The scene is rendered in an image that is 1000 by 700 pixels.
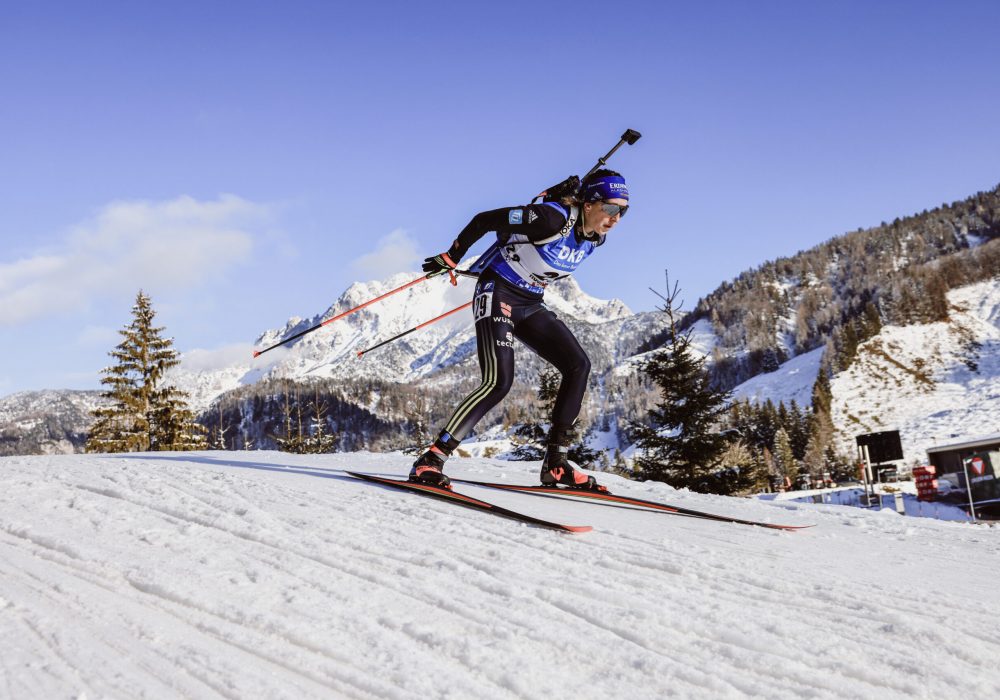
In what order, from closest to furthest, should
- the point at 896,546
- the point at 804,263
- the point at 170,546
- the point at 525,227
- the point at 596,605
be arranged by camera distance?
1. the point at 596,605
2. the point at 170,546
3. the point at 896,546
4. the point at 525,227
5. the point at 804,263

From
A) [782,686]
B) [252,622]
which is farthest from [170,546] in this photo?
[782,686]

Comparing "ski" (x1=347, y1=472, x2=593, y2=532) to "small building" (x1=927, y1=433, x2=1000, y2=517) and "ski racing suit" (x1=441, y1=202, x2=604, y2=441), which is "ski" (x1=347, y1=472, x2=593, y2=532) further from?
"small building" (x1=927, y1=433, x2=1000, y2=517)

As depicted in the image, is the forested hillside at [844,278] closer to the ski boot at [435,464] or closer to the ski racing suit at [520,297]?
the ski racing suit at [520,297]

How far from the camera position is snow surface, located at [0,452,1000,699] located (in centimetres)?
175

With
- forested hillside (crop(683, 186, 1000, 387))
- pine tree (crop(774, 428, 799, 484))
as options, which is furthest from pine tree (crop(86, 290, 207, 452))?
forested hillside (crop(683, 186, 1000, 387))

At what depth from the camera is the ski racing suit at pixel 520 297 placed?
16.0ft

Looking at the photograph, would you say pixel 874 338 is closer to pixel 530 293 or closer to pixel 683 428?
pixel 683 428

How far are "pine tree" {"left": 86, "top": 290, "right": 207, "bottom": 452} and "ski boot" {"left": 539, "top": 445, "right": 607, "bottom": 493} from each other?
2863cm

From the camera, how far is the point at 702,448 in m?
20.4

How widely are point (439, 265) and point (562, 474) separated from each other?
1.92 metres

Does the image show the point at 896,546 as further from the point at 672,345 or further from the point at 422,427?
the point at 422,427

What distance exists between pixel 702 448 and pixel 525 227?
55.8 feet

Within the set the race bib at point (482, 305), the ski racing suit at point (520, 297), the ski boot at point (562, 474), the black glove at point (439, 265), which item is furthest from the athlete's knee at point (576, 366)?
the black glove at point (439, 265)

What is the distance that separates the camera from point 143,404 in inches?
1256
